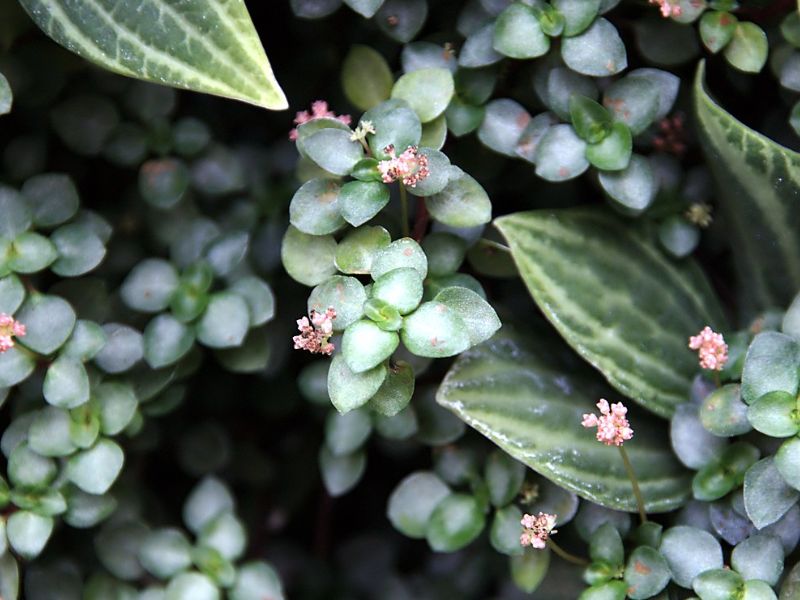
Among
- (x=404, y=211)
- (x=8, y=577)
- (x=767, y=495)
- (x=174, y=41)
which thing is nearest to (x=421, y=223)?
(x=404, y=211)

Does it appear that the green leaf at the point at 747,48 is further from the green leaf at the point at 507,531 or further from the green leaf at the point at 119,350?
the green leaf at the point at 119,350

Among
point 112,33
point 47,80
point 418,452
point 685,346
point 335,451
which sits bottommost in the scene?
point 418,452

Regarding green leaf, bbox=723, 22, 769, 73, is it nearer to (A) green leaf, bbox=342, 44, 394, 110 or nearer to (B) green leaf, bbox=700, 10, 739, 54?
(B) green leaf, bbox=700, 10, 739, 54

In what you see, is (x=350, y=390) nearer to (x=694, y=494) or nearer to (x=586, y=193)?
(x=694, y=494)

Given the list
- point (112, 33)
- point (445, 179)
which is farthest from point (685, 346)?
point (112, 33)

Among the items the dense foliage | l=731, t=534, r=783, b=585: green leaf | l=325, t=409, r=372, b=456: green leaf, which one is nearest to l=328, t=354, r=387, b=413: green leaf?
the dense foliage

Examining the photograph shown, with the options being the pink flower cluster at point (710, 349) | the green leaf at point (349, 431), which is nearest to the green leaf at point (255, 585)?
the green leaf at point (349, 431)

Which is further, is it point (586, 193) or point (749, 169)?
point (586, 193)

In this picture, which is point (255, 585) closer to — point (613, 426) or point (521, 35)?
point (613, 426)
